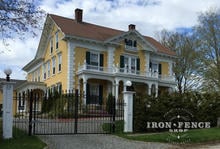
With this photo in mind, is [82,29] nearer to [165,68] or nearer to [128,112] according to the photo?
[165,68]

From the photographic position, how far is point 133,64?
37.1m

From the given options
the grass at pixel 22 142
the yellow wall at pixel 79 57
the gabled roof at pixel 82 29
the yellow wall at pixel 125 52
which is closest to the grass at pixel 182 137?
the grass at pixel 22 142

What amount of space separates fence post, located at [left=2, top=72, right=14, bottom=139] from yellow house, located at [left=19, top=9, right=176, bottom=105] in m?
17.0

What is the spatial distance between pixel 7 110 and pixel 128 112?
18.5 ft

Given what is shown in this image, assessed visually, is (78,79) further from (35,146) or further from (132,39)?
(35,146)

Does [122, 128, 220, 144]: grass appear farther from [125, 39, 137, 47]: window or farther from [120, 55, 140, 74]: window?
[125, 39, 137, 47]: window

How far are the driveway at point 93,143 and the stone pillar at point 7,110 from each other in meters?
1.41

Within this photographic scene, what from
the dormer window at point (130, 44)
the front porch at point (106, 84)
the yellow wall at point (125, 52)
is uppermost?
the dormer window at point (130, 44)

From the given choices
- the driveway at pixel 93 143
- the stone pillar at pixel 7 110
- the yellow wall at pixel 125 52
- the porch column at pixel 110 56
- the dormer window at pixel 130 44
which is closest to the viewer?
the driveway at pixel 93 143

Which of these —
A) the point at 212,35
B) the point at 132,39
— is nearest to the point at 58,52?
the point at 132,39

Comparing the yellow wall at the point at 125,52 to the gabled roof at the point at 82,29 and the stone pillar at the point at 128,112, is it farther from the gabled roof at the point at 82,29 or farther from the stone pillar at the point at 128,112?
the stone pillar at the point at 128,112

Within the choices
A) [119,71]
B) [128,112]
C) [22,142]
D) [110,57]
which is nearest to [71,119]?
[128,112]

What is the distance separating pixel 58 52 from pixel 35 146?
79.7ft

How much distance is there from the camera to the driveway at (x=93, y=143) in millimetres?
12408
